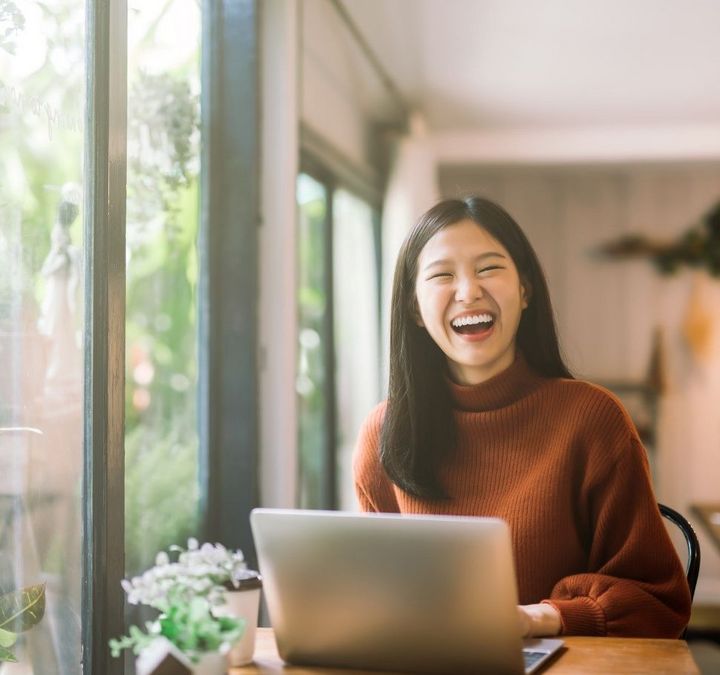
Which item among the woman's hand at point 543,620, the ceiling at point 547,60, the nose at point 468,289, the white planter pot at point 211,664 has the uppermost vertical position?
the ceiling at point 547,60

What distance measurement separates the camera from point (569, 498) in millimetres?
1455

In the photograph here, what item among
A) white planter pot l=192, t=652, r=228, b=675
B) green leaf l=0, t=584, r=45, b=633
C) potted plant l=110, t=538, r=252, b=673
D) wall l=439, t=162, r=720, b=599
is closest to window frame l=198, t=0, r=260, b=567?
green leaf l=0, t=584, r=45, b=633

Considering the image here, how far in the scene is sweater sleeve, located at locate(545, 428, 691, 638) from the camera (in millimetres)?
1352

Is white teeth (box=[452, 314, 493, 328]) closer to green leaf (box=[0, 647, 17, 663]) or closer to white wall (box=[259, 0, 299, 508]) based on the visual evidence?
green leaf (box=[0, 647, 17, 663])

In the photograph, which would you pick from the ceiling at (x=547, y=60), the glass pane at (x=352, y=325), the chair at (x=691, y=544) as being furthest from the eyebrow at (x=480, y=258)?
the glass pane at (x=352, y=325)

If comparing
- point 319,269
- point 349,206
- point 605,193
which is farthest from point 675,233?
point 319,269

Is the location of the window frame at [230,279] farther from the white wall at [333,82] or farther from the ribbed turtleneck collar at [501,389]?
the ribbed turtleneck collar at [501,389]

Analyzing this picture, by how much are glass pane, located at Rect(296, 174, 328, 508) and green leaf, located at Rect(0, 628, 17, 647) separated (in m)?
2.13

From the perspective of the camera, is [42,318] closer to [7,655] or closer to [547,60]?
[7,655]

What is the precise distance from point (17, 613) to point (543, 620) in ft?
2.65

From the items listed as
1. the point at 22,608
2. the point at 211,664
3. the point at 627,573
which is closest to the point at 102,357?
the point at 22,608

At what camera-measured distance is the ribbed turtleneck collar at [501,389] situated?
1.54 m

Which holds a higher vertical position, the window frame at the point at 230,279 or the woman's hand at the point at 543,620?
the window frame at the point at 230,279

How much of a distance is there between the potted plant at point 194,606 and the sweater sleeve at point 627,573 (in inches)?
18.5
